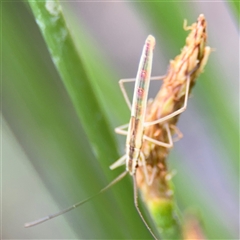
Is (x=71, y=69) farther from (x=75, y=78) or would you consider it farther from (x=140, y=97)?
(x=140, y=97)

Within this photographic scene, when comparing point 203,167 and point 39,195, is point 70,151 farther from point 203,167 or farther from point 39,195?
point 203,167

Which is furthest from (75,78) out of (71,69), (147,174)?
(147,174)

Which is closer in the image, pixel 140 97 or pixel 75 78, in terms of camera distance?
pixel 75 78

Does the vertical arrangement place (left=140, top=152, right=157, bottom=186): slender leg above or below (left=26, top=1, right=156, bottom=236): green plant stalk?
below

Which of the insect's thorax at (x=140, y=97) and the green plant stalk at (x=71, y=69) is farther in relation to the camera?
the insect's thorax at (x=140, y=97)

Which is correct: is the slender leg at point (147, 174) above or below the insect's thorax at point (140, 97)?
below

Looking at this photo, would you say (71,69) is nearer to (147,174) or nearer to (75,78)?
(75,78)

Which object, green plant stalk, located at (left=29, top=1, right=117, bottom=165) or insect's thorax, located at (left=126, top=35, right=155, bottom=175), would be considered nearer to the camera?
green plant stalk, located at (left=29, top=1, right=117, bottom=165)

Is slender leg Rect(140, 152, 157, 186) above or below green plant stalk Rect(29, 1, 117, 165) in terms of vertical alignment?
below

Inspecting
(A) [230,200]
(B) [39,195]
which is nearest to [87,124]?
(B) [39,195]

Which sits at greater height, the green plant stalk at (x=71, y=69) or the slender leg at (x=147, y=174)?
the green plant stalk at (x=71, y=69)

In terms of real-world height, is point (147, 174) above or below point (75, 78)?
below

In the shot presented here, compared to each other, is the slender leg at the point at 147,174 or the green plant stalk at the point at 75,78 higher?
the green plant stalk at the point at 75,78
